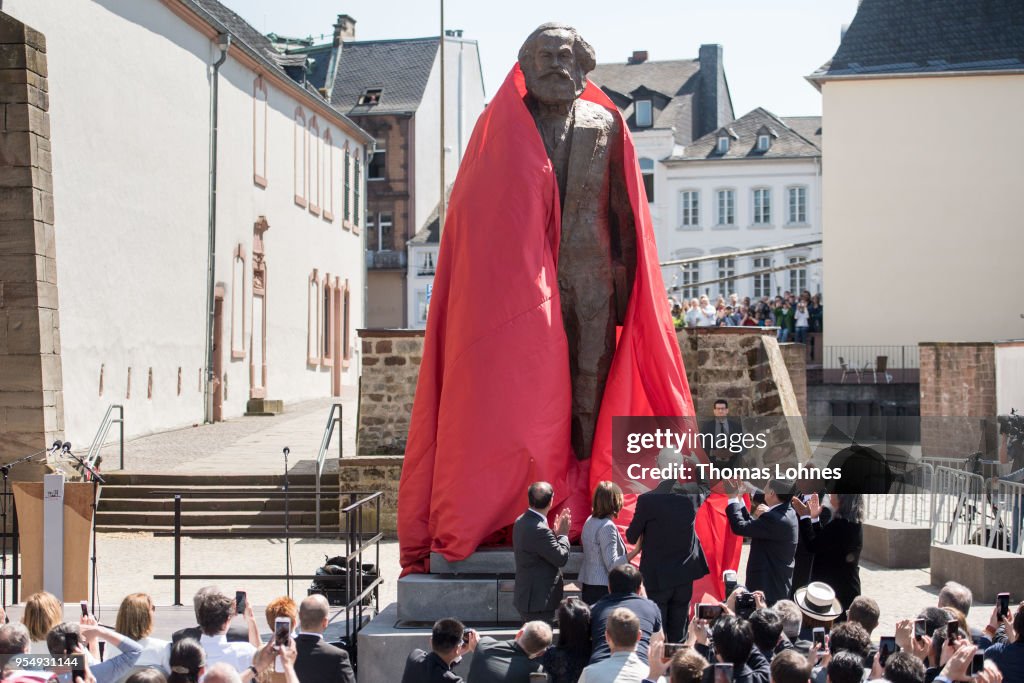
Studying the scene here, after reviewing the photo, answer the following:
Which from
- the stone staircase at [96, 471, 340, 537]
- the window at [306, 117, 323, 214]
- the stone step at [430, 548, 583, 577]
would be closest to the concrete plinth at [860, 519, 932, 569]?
the stone staircase at [96, 471, 340, 537]

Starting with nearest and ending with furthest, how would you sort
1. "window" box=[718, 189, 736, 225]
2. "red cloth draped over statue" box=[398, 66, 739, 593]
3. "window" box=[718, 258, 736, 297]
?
"red cloth draped over statue" box=[398, 66, 739, 593] → "window" box=[718, 258, 736, 297] → "window" box=[718, 189, 736, 225]

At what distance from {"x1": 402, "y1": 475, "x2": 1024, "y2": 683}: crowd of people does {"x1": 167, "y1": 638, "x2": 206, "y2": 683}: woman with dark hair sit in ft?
3.14

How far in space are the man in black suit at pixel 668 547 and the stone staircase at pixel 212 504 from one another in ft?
30.0

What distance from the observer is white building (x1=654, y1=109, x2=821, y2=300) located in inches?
1956

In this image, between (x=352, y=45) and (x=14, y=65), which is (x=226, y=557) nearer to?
(x=14, y=65)

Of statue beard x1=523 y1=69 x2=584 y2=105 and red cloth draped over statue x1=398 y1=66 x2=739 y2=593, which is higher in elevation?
statue beard x1=523 y1=69 x2=584 y2=105

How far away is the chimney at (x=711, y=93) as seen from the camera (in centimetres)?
5619

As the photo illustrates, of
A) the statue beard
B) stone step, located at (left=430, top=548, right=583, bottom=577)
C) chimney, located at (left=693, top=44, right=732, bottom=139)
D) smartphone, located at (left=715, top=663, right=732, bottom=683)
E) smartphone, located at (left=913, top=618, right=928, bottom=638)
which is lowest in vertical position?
stone step, located at (left=430, top=548, right=583, bottom=577)

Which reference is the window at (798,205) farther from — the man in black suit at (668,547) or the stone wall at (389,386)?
the man in black suit at (668,547)

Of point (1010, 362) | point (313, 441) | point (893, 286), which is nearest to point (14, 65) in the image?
point (313, 441)

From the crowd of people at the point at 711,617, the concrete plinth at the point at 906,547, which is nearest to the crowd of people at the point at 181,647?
the crowd of people at the point at 711,617

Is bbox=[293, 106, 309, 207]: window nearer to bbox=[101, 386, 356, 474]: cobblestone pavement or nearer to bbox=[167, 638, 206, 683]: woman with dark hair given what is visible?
bbox=[101, 386, 356, 474]: cobblestone pavement

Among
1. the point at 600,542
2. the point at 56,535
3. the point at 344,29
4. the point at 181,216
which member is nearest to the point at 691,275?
the point at 344,29

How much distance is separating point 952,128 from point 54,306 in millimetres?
23709
